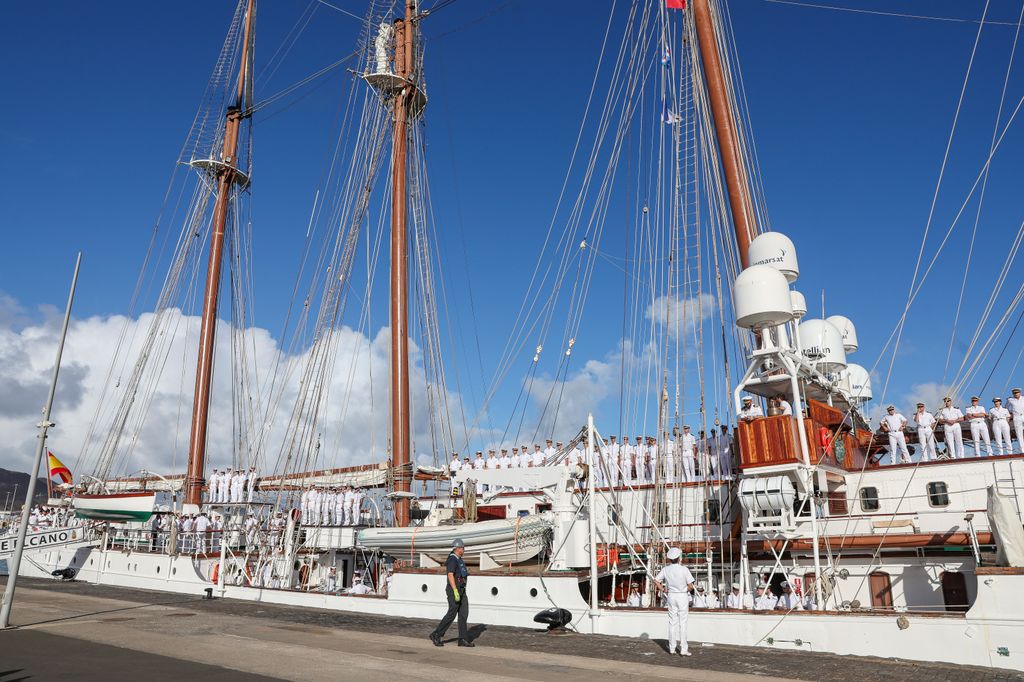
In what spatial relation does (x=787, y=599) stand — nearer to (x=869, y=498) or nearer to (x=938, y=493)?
(x=869, y=498)

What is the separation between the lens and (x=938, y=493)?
1581cm

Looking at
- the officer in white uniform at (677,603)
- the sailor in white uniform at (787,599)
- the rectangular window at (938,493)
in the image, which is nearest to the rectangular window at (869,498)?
the rectangular window at (938,493)

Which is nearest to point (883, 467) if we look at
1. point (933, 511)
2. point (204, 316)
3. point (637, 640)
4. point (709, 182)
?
point (933, 511)

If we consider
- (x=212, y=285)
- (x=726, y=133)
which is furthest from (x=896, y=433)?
(x=212, y=285)

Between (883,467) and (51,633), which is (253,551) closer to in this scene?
(51,633)

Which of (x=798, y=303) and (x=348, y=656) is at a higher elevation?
(x=798, y=303)

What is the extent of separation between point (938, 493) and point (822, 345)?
6.32 meters

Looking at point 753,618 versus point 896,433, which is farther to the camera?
point 896,433

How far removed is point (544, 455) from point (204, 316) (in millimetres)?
19881

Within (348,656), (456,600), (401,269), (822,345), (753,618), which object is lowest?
(348,656)

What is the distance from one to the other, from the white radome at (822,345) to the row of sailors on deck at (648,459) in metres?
3.48

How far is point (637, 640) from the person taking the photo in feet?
43.9

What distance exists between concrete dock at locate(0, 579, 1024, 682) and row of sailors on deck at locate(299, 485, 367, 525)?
10153 millimetres

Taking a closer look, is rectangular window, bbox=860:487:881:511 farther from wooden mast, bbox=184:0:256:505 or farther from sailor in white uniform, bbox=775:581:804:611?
wooden mast, bbox=184:0:256:505
